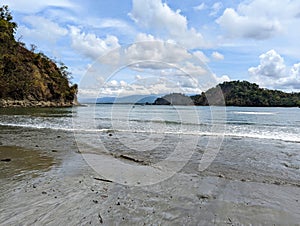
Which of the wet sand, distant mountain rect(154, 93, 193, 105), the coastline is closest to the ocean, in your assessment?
the wet sand

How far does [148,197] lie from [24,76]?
84.5 m

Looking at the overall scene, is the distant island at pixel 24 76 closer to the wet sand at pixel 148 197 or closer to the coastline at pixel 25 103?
the coastline at pixel 25 103

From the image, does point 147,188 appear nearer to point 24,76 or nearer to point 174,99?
point 174,99

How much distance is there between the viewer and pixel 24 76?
255 feet

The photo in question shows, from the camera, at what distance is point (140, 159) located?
29.7ft

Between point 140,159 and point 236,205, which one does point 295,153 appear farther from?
point 236,205

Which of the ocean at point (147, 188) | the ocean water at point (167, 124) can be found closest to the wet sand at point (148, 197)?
the ocean at point (147, 188)

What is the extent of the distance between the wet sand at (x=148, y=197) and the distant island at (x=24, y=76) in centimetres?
6781

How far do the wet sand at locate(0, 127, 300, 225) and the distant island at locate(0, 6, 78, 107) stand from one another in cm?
6781

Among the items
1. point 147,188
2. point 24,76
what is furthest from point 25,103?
point 147,188

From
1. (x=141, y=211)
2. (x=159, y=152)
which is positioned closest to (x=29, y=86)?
(x=159, y=152)

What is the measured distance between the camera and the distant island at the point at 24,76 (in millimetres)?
71062

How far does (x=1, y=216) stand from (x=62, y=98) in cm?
10212

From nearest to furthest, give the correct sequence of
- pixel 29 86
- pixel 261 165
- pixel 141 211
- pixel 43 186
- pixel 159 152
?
pixel 141 211
pixel 43 186
pixel 261 165
pixel 159 152
pixel 29 86
